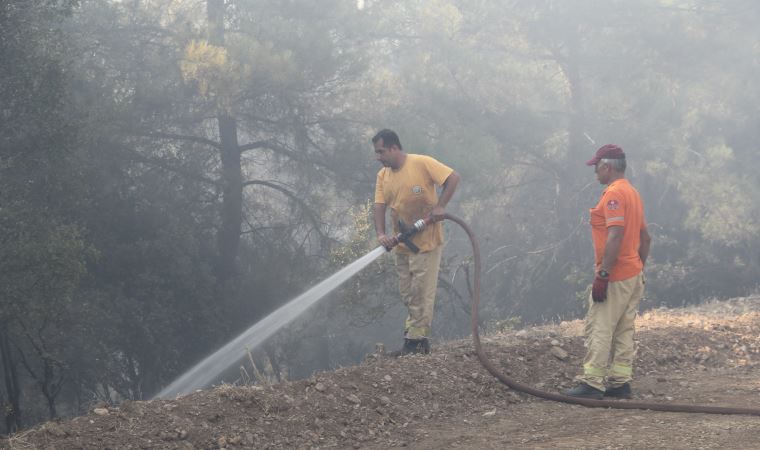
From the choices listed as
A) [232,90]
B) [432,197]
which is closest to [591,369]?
[432,197]

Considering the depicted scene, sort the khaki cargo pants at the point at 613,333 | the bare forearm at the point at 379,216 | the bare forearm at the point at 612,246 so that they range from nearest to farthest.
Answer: the bare forearm at the point at 612,246 → the khaki cargo pants at the point at 613,333 → the bare forearm at the point at 379,216

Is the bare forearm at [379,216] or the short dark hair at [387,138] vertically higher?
the short dark hair at [387,138]

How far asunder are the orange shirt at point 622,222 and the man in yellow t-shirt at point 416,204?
56.5 inches

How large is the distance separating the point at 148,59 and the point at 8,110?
4.74 meters

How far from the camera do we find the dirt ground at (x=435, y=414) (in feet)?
16.7

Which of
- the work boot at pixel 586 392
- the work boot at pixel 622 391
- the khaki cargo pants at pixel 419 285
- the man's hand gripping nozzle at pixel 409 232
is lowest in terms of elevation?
the work boot at pixel 622 391

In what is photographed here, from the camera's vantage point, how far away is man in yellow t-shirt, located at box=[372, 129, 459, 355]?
285 inches

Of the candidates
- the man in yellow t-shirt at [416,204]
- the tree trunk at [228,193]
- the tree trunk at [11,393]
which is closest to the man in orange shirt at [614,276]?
the man in yellow t-shirt at [416,204]

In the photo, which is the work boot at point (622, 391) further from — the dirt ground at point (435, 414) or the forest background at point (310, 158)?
the forest background at point (310, 158)

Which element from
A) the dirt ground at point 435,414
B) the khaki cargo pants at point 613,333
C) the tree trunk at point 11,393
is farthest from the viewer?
the tree trunk at point 11,393

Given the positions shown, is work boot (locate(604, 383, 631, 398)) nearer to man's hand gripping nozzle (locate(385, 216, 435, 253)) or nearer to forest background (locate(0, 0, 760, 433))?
man's hand gripping nozzle (locate(385, 216, 435, 253))

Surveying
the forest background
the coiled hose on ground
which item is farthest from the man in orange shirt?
the forest background

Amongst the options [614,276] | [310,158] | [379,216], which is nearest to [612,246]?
[614,276]

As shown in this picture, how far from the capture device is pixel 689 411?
577cm
